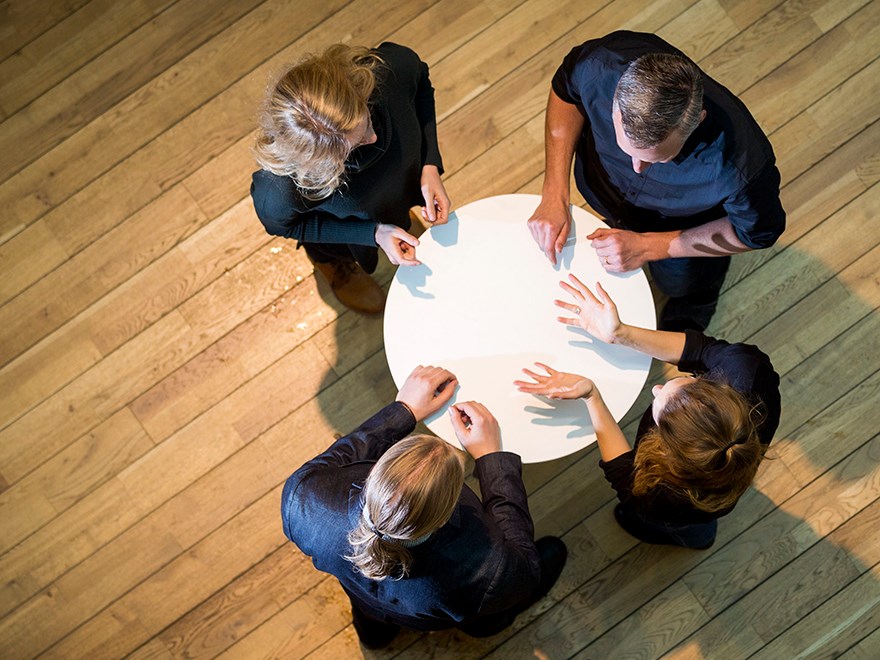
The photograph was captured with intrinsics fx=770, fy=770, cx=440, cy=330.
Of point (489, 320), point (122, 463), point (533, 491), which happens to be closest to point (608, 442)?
point (489, 320)

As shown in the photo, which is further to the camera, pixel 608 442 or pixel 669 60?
pixel 608 442

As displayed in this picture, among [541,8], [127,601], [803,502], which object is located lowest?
[803,502]

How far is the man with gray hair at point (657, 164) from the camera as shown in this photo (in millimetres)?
1600

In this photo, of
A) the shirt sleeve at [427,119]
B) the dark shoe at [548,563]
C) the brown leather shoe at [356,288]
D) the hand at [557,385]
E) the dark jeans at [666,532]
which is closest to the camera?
the hand at [557,385]

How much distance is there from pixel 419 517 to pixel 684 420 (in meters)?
0.60

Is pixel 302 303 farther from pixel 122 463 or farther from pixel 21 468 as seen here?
pixel 21 468

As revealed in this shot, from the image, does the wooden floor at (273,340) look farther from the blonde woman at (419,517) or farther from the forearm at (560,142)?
the blonde woman at (419,517)

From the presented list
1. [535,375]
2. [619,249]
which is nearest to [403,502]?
[535,375]

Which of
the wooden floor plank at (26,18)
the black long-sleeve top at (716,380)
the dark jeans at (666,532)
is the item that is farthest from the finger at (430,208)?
the wooden floor plank at (26,18)

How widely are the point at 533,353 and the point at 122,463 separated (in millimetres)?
1462

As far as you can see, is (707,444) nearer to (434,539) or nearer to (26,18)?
(434,539)

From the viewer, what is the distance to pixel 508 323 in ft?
6.45

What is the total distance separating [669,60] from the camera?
1589 mm

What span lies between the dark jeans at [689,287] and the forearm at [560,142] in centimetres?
43
